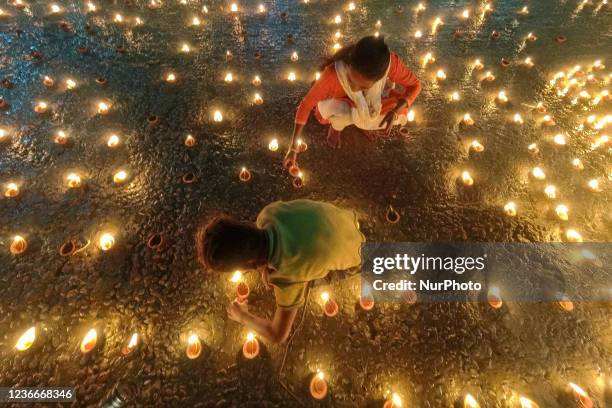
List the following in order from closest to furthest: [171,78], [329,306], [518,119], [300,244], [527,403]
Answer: [300,244] → [527,403] → [329,306] → [518,119] → [171,78]

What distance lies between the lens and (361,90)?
8.68ft

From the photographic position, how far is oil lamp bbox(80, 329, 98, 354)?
218 cm

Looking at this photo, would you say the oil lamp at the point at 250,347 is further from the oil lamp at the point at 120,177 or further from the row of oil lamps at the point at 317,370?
the oil lamp at the point at 120,177

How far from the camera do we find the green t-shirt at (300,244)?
1438 mm

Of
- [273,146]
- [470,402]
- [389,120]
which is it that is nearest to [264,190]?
[273,146]

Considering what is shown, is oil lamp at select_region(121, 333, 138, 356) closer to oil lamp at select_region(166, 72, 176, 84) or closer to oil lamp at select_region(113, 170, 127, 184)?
oil lamp at select_region(113, 170, 127, 184)

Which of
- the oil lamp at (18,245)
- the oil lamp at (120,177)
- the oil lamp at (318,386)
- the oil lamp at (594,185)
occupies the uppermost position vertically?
the oil lamp at (594,185)

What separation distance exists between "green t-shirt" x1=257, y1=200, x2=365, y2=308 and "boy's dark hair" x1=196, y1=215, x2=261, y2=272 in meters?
0.11

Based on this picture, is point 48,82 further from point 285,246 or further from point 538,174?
point 538,174

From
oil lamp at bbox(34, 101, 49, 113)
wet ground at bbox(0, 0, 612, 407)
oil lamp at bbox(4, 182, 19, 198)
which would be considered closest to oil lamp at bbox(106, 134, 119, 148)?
wet ground at bbox(0, 0, 612, 407)

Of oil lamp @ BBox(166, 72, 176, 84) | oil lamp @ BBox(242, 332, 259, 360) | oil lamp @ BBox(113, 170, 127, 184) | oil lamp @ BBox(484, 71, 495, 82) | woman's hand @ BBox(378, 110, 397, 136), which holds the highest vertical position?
woman's hand @ BBox(378, 110, 397, 136)

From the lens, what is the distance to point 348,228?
1.71 metres

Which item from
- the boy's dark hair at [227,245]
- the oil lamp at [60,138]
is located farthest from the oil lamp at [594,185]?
the oil lamp at [60,138]

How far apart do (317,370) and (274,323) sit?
771 mm
